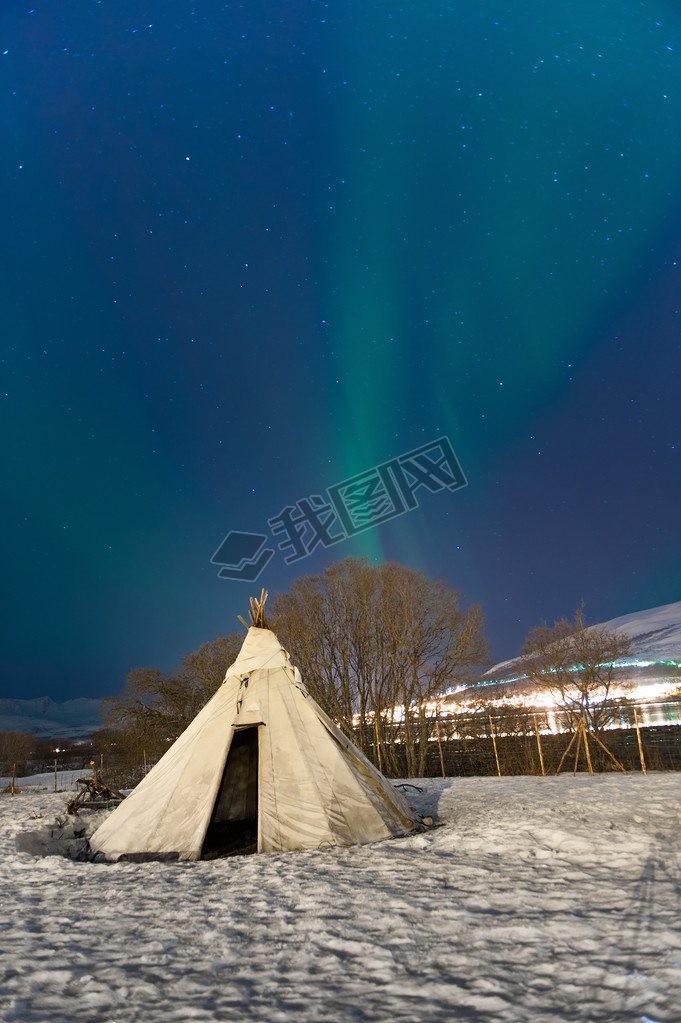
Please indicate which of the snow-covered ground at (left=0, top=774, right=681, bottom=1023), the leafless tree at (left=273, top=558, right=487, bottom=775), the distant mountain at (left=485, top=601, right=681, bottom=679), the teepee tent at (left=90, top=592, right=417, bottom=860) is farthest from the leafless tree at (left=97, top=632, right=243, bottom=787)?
the distant mountain at (left=485, top=601, right=681, bottom=679)

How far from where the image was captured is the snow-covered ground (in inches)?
96.6

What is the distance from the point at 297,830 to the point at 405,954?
3.62 meters

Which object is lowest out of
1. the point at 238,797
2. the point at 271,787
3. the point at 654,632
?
the point at 238,797

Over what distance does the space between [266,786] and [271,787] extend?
0.20 ft

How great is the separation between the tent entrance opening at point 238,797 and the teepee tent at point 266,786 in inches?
3.3

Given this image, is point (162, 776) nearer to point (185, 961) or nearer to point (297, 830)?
point (297, 830)

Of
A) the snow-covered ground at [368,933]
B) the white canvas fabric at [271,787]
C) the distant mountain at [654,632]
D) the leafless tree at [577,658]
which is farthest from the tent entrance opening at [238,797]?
the distant mountain at [654,632]

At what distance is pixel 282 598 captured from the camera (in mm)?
24609

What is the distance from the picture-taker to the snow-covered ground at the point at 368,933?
96.6 inches

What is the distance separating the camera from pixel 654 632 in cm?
9525

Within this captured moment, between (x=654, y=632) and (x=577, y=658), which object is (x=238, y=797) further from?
(x=654, y=632)

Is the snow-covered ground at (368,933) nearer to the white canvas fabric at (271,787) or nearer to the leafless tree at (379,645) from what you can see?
the white canvas fabric at (271,787)

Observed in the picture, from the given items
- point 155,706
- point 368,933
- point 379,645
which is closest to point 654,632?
point 379,645

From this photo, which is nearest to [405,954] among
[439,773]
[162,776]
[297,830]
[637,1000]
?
[637,1000]
